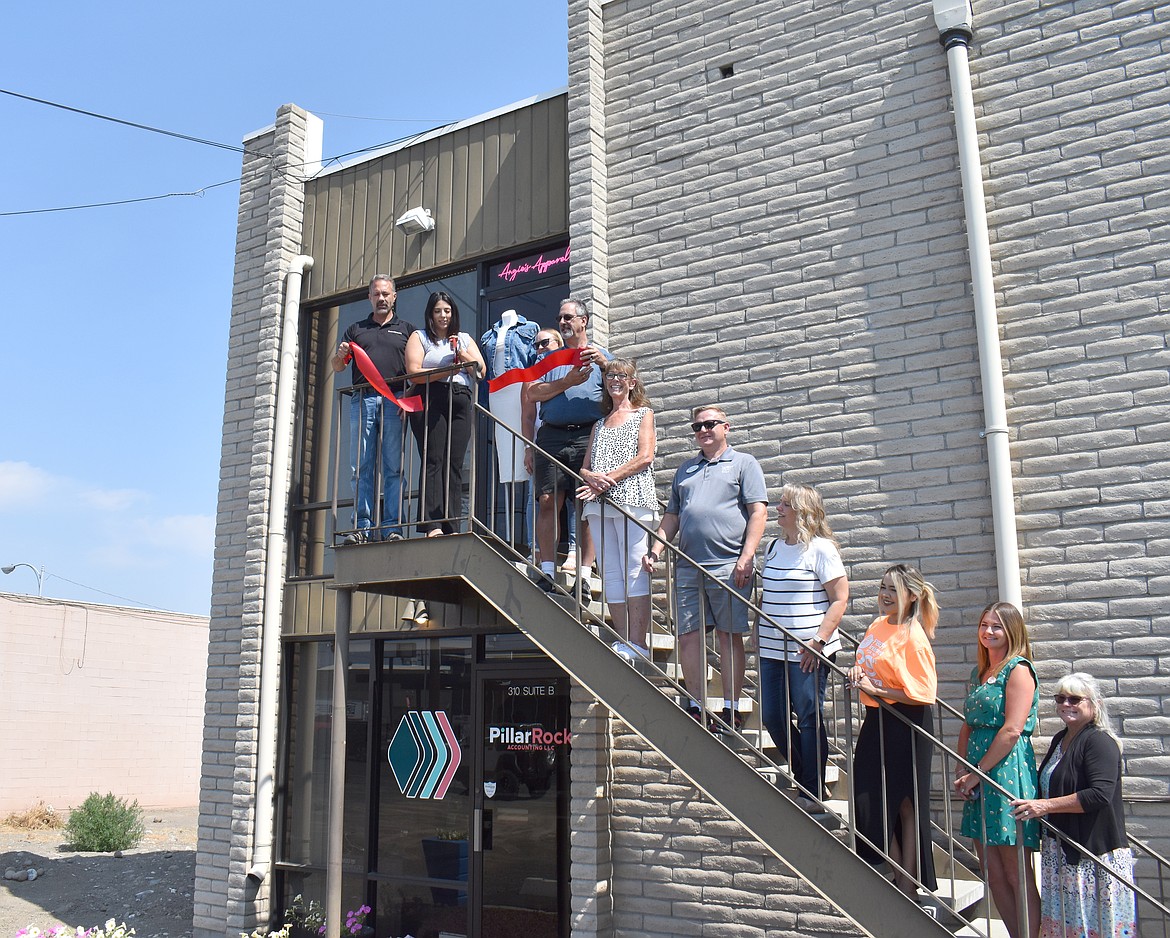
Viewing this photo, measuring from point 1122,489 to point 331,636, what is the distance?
5646 millimetres

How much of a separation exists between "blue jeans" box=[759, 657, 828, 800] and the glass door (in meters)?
2.39

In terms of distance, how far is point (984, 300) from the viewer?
5.57 metres

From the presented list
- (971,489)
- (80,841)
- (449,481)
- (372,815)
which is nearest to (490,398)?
(449,481)

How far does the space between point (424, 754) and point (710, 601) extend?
11.0 ft

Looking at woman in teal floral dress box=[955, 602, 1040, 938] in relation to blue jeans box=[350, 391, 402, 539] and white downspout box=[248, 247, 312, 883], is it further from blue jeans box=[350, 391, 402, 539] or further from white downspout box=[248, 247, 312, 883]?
white downspout box=[248, 247, 312, 883]

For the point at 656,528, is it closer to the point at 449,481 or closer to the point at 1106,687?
the point at 449,481

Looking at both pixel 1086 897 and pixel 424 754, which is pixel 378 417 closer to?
pixel 424 754

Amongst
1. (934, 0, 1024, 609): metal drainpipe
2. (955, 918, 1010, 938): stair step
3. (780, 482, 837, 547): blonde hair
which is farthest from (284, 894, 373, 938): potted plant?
(934, 0, 1024, 609): metal drainpipe

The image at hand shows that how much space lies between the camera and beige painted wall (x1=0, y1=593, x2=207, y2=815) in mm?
16953

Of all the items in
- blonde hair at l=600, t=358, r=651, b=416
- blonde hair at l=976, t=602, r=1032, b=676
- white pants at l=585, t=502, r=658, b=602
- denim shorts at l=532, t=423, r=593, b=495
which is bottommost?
blonde hair at l=976, t=602, r=1032, b=676

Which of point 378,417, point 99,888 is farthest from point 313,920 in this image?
point 378,417

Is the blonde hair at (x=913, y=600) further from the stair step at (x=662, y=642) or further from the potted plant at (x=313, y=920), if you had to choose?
the potted plant at (x=313, y=920)

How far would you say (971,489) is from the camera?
555cm

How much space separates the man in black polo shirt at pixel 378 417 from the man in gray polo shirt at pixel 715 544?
185 centimetres
